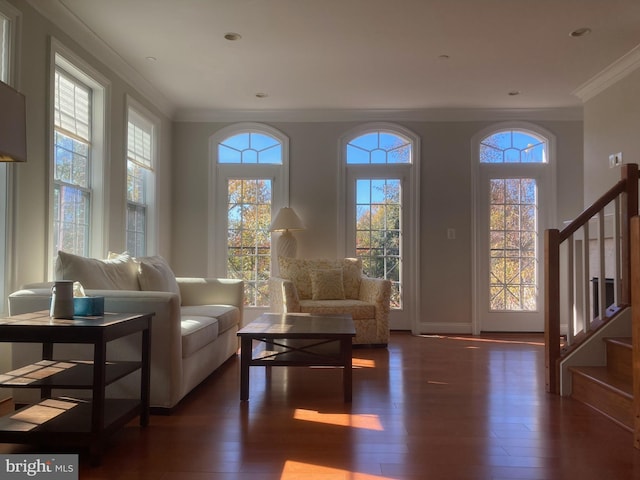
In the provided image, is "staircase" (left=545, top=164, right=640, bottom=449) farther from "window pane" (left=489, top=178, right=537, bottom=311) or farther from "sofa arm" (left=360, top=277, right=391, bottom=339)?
"window pane" (left=489, top=178, right=537, bottom=311)

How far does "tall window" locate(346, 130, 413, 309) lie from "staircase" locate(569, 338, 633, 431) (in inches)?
113

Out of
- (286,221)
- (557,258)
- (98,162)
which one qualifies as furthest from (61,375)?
(286,221)

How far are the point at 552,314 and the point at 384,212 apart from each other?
9.33ft

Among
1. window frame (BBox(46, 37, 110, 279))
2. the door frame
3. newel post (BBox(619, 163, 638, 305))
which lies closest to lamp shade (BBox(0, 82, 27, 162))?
window frame (BBox(46, 37, 110, 279))

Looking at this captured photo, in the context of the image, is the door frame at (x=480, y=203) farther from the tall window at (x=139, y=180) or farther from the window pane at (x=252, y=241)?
the tall window at (x=139, y=180)

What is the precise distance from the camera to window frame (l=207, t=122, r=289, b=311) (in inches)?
229

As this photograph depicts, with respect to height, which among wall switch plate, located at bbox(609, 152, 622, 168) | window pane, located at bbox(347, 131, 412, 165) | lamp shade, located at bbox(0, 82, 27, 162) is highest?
window pane, located at bbox(347, 131, 412, 165)

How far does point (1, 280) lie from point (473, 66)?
13.2 ft

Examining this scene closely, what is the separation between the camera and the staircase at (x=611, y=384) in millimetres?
2562

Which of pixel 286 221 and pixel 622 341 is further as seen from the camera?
pixel 286 221

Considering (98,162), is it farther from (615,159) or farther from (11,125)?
(615,159)

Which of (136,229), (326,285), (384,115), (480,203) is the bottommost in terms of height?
(326,285)

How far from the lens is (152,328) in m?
2.69

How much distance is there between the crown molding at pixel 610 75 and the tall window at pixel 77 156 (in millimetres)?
4437
